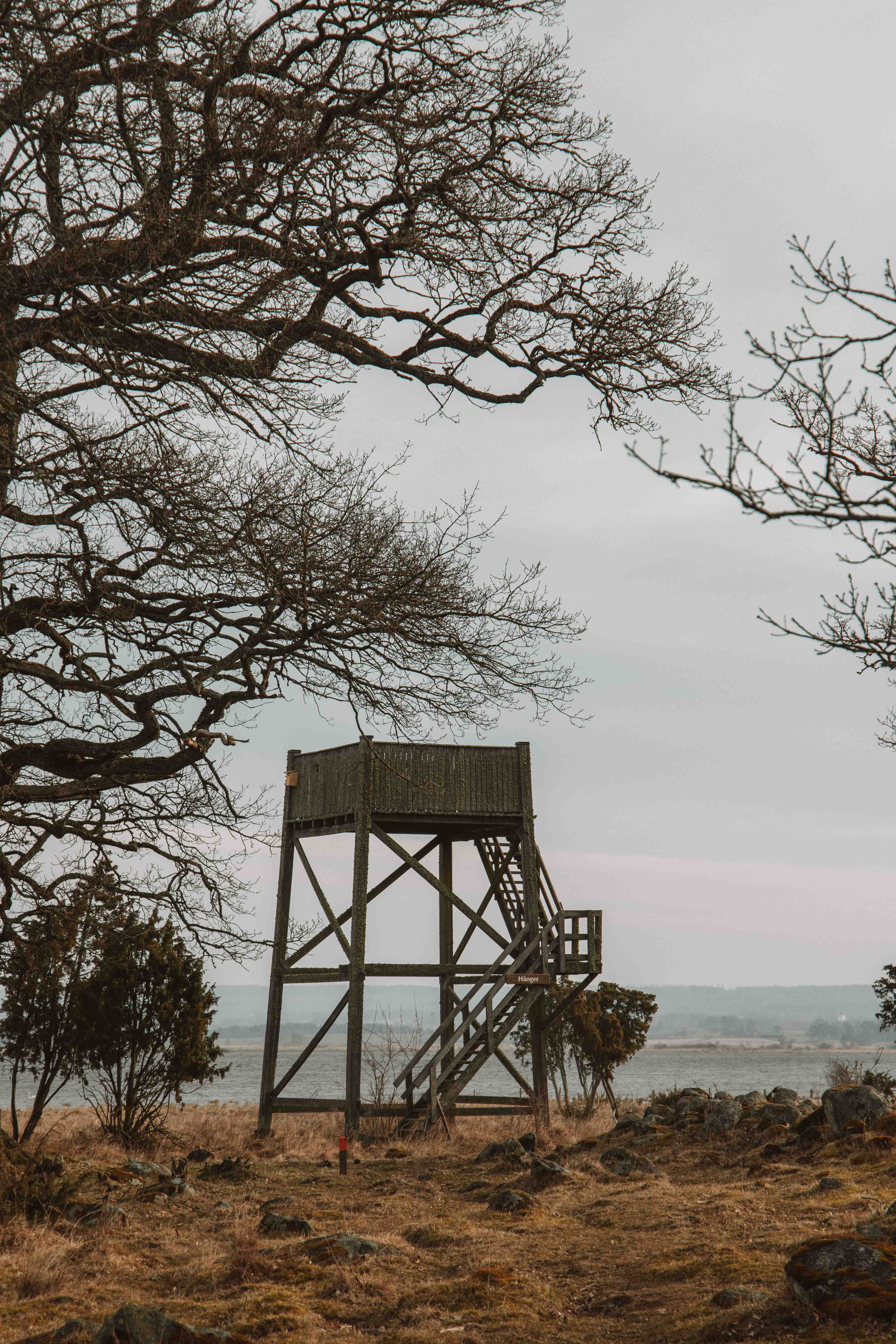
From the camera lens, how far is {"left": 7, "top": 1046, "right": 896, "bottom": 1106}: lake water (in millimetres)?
→ 71375

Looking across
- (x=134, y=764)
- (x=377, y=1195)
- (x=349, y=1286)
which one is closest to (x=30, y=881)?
(x=134, y=764)

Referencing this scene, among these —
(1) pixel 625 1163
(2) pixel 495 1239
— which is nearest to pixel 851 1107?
(1) pixel 625 1163

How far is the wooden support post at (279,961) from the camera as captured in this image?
2152cm

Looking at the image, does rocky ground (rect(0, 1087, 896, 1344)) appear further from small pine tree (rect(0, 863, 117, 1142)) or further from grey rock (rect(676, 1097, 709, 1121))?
small pine tree (rect(0, 863, 117, 1142))

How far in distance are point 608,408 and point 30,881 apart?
27.3 feet

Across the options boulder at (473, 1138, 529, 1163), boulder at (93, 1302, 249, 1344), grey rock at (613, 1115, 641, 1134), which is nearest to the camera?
boulder at (93, 1302, 249, 1344)

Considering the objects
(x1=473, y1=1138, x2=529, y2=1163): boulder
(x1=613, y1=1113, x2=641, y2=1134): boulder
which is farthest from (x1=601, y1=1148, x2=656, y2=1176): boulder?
(x1=613, y1=1113, x2=641, y2=1134): boulder

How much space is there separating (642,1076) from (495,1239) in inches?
3991

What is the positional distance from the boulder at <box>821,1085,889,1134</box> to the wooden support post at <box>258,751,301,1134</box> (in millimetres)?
10392

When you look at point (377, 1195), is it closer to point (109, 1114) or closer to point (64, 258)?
point (109, 1114)

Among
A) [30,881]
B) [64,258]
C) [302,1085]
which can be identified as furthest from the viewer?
[302,1085]

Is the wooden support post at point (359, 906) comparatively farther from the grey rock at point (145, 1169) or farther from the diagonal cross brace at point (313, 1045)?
the grey rock at point (145, 1169)

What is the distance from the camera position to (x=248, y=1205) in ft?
41.6

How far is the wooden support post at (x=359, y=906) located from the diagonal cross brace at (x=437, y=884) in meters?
0.28
